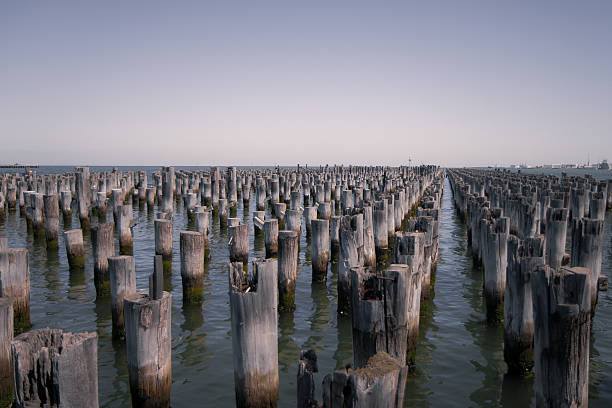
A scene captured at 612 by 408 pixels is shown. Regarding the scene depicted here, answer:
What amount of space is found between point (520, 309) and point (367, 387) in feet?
12.8

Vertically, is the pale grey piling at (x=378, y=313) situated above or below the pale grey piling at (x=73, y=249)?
above

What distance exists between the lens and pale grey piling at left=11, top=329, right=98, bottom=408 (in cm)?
358

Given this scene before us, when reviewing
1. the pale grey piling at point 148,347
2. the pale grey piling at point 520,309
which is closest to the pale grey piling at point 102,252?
the pale grey piling at point 148,347

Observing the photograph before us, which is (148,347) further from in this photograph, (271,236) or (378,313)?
(271,236)

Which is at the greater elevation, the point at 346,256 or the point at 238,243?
the point at 346,256

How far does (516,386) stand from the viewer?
6.00m

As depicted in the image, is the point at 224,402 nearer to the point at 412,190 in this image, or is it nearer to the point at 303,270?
the point at 303,270

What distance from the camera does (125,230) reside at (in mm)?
14016

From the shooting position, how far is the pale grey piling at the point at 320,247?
1040 cm

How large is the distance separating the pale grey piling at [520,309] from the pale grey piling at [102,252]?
26.4 ft

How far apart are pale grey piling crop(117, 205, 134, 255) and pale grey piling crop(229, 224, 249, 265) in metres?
4.81

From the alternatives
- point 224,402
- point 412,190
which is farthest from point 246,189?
point 224,402

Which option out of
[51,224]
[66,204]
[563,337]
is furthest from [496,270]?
[66,204]

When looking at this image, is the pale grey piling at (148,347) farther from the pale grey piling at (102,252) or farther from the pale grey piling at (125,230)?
the pale grey piling at (125,230)
